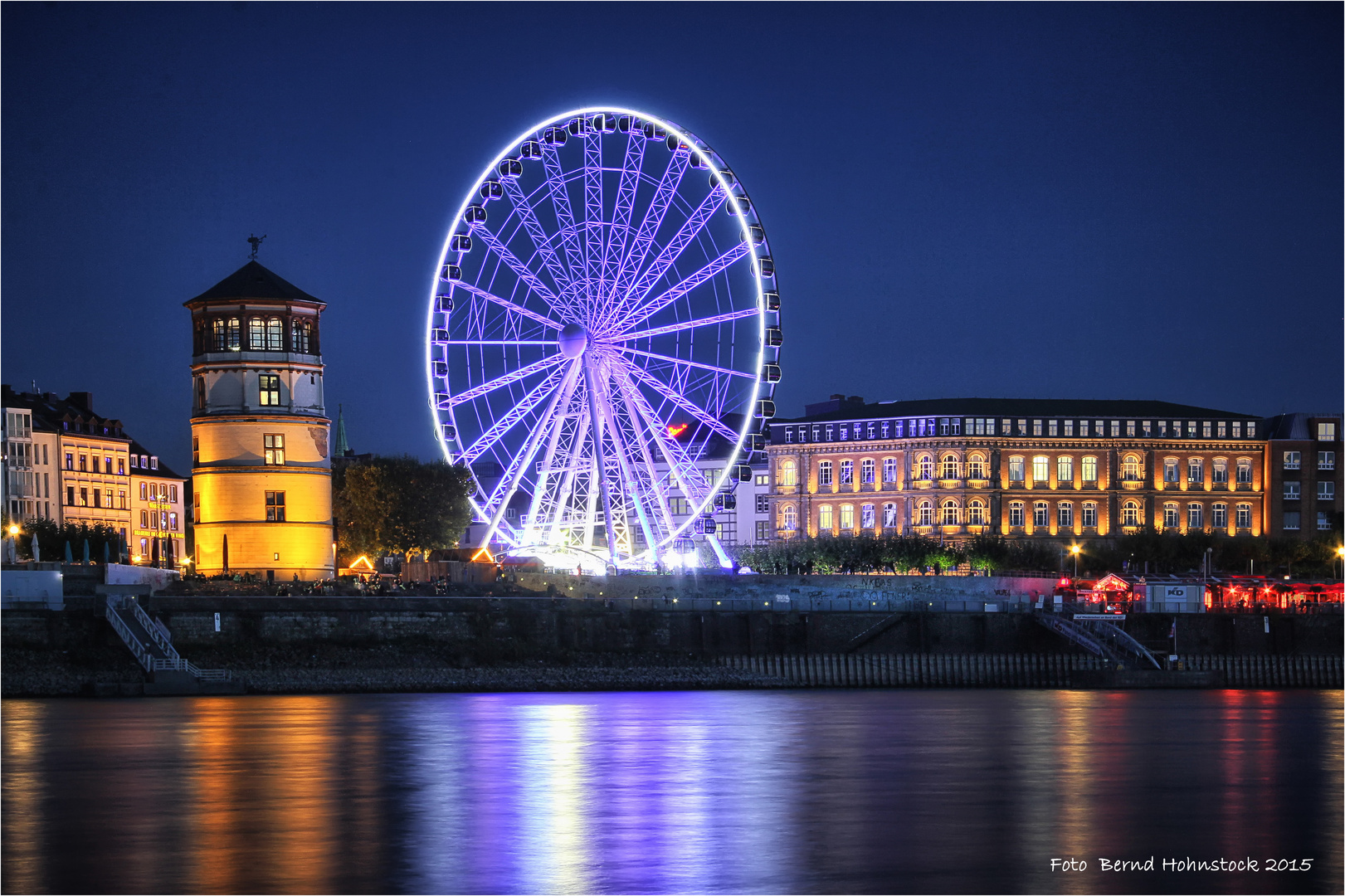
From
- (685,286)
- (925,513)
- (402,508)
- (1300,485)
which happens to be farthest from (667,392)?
(1300,485)

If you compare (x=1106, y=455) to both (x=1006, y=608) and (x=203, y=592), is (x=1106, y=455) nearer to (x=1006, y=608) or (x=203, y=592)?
(x=1006, y=608)

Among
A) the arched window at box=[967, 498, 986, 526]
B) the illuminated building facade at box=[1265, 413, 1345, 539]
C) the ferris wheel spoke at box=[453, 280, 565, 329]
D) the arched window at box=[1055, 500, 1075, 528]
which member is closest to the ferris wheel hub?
the ferris wheel spoke at box=[453, 280, 565, 329]

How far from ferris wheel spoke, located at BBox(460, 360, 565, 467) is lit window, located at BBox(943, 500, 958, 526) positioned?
2736 inches

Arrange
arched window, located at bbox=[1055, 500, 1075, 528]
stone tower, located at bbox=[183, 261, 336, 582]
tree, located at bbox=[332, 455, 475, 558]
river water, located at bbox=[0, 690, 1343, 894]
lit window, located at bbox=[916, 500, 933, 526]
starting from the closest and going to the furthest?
1. river water, located at bbox=[0, 690, 1343, 894]
2. stone tower, located at bbox=[183, 261, 336, 582]
3. tree, located at bbox=[332, 455, 475, 558]
4. lit window, located at bbox=[916, 500, 933, 526]
5. arched window, located at bbox=[1055, 500, 1075, 528]

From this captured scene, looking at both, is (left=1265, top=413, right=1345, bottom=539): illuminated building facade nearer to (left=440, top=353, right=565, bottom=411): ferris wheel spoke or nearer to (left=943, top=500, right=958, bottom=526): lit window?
(left=943, top=500, right=958, bottom=526): lit window

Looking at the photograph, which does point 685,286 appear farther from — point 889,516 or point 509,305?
point 889,516

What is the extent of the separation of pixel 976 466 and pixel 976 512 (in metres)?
3.30

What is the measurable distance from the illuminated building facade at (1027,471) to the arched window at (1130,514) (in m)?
0.08

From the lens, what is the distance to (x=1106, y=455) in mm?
148875

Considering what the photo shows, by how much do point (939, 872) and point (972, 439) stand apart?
11675 cm

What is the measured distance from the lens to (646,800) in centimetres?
3972

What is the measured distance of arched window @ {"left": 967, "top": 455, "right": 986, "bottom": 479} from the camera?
146 m

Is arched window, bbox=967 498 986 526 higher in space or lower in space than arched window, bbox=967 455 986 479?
lower

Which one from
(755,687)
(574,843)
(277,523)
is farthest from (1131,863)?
(277,523)
